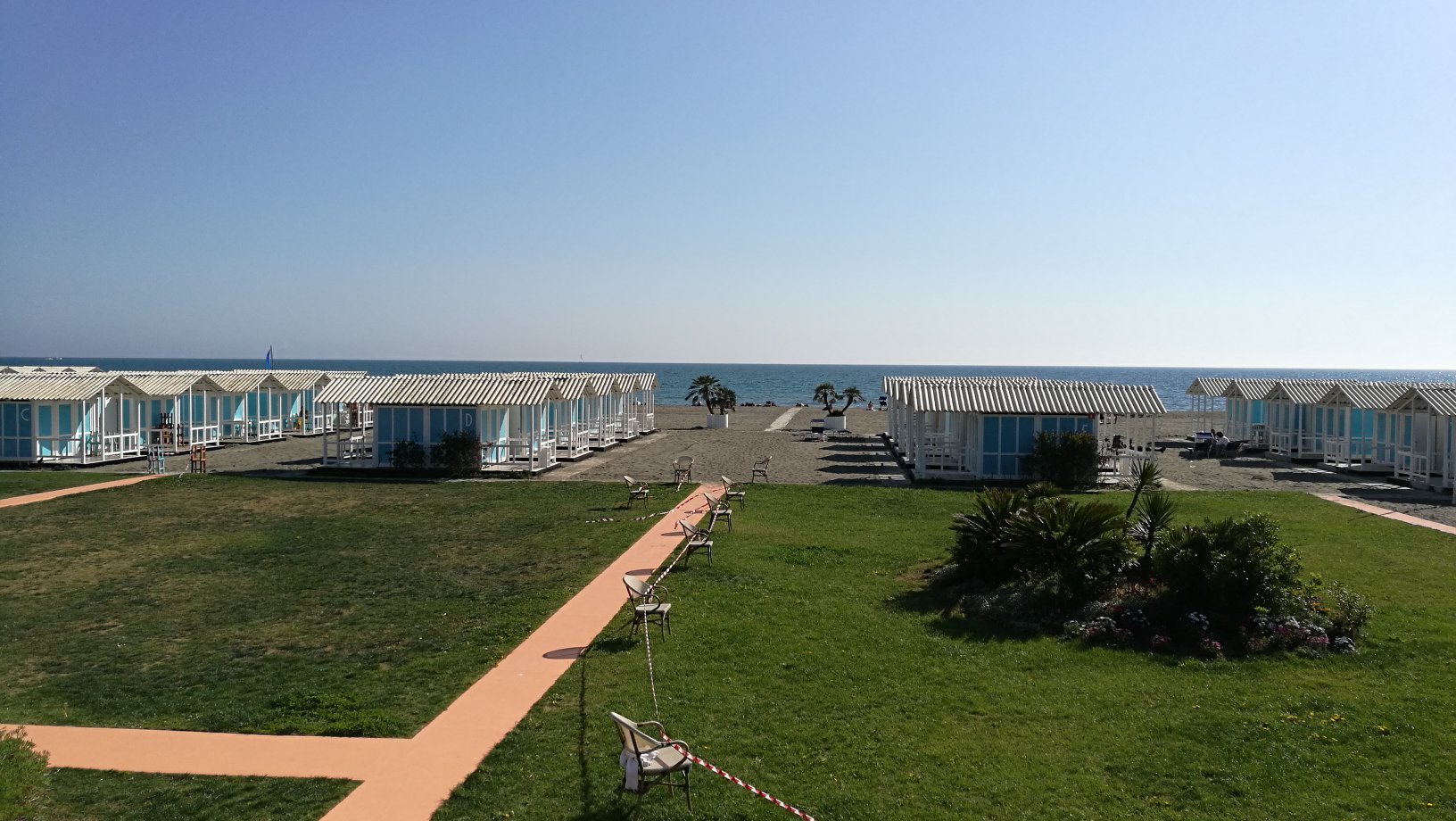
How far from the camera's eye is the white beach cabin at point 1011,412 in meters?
26.6

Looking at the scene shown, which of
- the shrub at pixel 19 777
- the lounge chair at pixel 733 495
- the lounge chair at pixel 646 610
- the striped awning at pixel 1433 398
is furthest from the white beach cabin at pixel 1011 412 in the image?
the shrub at pixel 19 777

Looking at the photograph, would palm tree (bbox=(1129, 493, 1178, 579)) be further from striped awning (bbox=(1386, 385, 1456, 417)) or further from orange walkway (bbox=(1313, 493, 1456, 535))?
striped awning (bbox=(1386, 385, 1456, 417))

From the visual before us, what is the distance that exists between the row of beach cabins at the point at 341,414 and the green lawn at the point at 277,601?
569 cm

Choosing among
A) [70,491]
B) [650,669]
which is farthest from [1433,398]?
[70,491]

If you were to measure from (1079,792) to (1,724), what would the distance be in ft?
30.4

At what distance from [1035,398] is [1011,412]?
1.14 meters

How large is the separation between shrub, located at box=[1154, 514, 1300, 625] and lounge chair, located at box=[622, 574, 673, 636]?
6326mm

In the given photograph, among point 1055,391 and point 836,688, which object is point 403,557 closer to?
point 836,688

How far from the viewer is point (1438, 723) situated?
8.57 metres

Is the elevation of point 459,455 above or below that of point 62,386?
below

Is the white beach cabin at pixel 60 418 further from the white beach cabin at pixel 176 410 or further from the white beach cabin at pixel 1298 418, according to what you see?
the white beach cabin at pixel 1298 418

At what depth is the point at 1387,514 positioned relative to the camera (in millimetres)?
21234

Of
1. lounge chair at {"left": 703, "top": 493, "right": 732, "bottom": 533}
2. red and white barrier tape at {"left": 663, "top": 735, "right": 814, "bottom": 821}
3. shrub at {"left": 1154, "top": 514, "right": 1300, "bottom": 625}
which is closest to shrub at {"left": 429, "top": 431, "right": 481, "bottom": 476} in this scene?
lounge chair at {"left": 703, "top": 493, "right": 732, "bottom": 533}

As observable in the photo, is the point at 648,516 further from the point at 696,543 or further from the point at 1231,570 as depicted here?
the point at 1231,570
